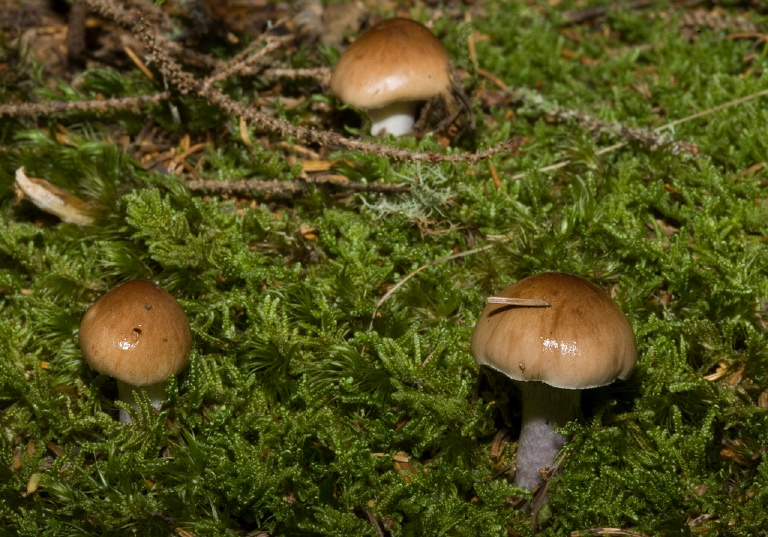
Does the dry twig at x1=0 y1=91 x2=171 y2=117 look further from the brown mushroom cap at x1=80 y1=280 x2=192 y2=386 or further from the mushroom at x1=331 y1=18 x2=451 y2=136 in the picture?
the brown mushroom cap at x1=80 y1=280 x2=192 y2=386

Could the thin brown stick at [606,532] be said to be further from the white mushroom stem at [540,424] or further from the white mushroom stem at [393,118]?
the white mushroom stem at [393,118]

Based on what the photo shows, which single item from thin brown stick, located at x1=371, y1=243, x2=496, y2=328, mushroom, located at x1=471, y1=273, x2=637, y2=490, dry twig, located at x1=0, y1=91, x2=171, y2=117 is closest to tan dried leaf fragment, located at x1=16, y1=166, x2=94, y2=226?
dry twig, located at x1=0, y1=91, x2=171, y2=117

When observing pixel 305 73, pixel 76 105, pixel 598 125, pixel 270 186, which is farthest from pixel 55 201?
pixel 598 125

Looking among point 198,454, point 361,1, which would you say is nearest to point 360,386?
point 198,454

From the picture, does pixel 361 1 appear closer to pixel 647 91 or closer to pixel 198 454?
pixel 647 91

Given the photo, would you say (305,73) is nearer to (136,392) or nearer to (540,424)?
(136,392)

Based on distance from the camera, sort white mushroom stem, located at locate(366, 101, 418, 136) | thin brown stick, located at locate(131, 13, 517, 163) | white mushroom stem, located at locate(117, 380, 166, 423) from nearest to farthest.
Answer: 1. white mushroom stem, located at locate(117, 380, 166, 423)
2. thin brown stick, located at locate(131, 13, 517, 163)
3. white mushroom stem, located at locate(366, 101, 418, 136)
